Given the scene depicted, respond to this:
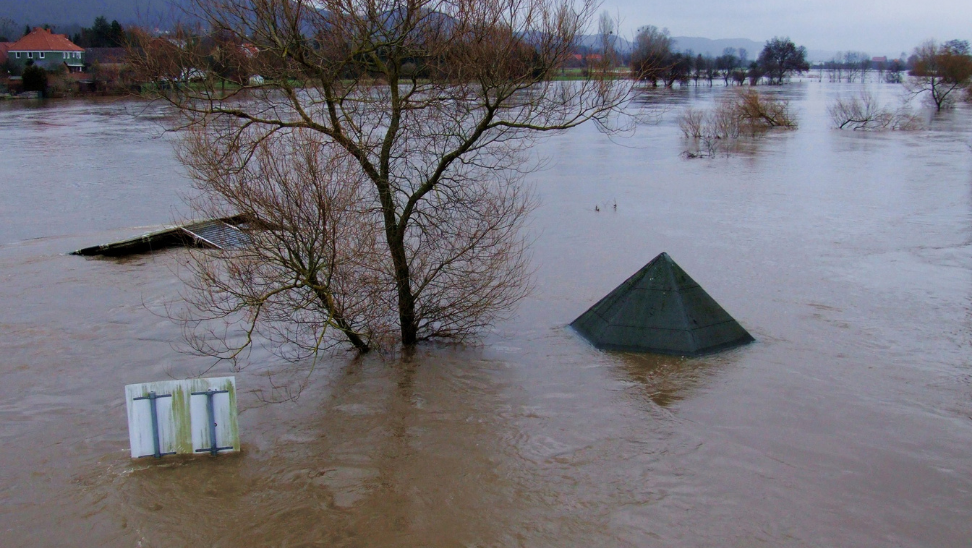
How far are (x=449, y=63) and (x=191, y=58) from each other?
321 centimetres

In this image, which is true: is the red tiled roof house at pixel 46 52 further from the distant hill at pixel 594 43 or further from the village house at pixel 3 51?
the distant hill at pixel 594 43

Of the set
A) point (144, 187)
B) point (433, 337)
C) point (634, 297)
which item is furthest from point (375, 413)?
point (144, 187)

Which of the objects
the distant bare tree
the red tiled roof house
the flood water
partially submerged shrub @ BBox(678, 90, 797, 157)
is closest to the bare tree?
partially submerged shrub @ BBox(678, 90, 797, 157)

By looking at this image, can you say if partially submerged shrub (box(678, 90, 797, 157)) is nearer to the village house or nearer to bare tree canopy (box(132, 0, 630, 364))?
bare tree canopy (box(132, 0, 630, 364))

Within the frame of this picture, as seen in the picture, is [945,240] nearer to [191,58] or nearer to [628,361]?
[628,361]

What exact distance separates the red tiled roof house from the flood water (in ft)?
205

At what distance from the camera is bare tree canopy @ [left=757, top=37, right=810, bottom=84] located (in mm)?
96188

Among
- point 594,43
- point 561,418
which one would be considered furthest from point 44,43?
point 561,418

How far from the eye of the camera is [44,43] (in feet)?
248

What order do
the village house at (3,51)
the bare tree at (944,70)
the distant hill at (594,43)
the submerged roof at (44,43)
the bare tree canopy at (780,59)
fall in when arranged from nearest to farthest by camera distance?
1. the distant hill at (594,43)
2. the bare tree at (944,70)
3. the submerged roof at (44,43)
4. the village house at (3,51)
5. the bare tree canopy at (780,59)

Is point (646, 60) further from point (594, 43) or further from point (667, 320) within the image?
point (667, 320)

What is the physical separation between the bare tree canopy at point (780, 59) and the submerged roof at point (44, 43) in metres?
77.2

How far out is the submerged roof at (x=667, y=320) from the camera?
11.3 m

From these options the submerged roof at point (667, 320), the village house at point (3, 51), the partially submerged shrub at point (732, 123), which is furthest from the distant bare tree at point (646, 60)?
the village house at point (3, 51)
